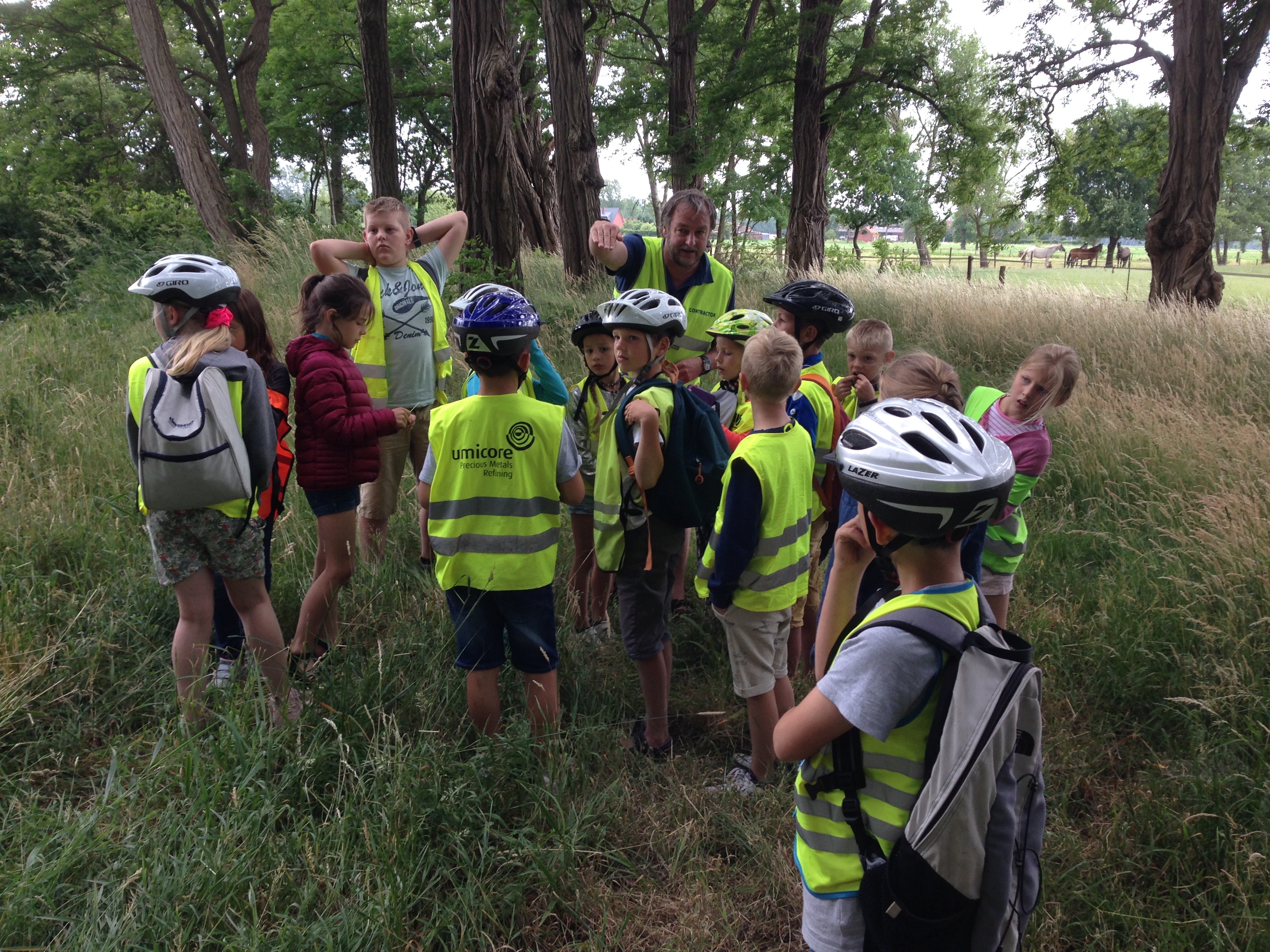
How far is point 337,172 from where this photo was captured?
94.1ft

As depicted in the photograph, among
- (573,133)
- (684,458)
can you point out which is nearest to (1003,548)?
(684,458)

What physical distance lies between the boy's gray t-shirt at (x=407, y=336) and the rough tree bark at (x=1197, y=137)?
368 inches

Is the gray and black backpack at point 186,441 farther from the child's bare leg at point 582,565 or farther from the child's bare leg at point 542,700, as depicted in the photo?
the child's bare leg at point 582,565

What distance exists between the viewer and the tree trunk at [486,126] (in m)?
7.03

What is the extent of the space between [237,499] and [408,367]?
162 cm

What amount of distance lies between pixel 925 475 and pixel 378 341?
359cm

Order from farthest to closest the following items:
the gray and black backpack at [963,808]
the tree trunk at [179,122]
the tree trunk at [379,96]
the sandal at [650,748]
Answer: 1. the tree trunk at [179,122]
2. the tree trunk at [379,96]
3. the sandal at [650,748]
4. the gray and black backpack at [963,808]

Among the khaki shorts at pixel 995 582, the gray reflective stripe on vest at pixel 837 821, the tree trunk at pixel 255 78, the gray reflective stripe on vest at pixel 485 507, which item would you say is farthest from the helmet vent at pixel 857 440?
the tree trunk at pixel 255 78

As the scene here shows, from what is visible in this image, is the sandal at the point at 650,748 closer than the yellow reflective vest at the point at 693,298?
Yes

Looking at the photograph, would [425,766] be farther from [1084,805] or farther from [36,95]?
[36,95]

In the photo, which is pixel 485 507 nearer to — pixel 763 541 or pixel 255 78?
pixel 763 541

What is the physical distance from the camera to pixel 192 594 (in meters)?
3.16

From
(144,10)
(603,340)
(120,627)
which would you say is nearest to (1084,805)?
(603,340)

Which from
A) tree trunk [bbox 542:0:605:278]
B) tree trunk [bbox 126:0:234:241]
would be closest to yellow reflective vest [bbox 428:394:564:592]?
tree trunk [bbox 542:0:605:278]
